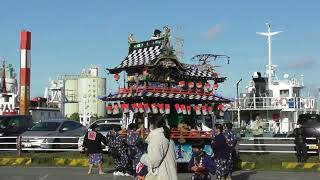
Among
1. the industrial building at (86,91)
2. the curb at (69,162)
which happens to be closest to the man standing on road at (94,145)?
the curb at (69,162)

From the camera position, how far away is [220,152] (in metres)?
14.5

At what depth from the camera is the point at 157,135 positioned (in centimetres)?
783

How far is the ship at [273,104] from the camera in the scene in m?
43.4

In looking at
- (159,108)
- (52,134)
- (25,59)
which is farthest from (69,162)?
(25,59)

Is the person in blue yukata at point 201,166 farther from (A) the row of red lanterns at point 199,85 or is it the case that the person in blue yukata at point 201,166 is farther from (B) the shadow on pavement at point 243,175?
(A) the row of red lanterns at point 199,85

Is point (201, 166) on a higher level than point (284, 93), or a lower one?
lower

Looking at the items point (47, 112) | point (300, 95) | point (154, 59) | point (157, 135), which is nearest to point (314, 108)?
point (300, 95)

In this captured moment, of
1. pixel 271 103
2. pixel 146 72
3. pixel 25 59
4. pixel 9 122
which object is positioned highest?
pixel 25 59

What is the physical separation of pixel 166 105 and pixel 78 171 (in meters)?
3.75

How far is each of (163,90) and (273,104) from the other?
27.2 meters

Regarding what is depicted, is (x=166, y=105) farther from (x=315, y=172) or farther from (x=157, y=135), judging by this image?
(x=157, y=135)

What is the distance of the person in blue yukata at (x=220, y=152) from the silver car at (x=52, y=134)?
1005 centimetres

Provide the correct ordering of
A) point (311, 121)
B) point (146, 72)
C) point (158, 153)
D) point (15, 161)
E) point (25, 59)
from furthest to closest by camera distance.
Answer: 1. point (25, 59)
2. point (311, 121)
3. point (15, 161)
4. point (146, 72)
5. point (158, 153)

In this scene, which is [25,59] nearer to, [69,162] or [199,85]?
[69,162]
